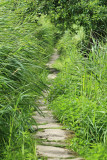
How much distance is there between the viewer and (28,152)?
329cm

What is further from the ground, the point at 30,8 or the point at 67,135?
the point at 30,8

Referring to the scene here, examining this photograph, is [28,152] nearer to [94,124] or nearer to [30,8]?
[94,124]

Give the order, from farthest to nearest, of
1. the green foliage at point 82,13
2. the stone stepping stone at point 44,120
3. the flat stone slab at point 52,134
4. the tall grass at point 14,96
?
1. the green foliage at point 82,13
2. the stone stepping stone at point 44,120
3. the flat stone slab at point 52,134
4. the tall grass at point 14,96

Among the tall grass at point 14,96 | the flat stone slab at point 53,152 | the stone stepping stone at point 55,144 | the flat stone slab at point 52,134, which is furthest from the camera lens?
the flat stone slab at point 52,134

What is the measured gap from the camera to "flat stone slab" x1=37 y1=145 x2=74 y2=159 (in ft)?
11.4

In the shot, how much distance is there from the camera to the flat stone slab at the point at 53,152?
137 inches

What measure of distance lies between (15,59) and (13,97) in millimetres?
816

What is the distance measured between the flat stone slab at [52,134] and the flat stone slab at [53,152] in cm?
38

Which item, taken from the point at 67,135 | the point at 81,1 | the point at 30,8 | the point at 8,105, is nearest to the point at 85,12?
the point at 81,1

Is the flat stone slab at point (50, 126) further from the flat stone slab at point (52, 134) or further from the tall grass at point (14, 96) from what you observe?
the tall grass at point (14, 96)

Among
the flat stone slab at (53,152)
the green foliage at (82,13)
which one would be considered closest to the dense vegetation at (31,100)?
the flat stone slab at (53,152)

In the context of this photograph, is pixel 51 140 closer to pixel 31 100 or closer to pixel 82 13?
pixel 31 100

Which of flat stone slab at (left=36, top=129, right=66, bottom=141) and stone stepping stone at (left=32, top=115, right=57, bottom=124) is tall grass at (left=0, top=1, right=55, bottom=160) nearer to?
flat stone slab at (left=36, top=129, right=66, bottom=141)

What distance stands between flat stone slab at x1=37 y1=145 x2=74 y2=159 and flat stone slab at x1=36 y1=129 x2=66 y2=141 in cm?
38
